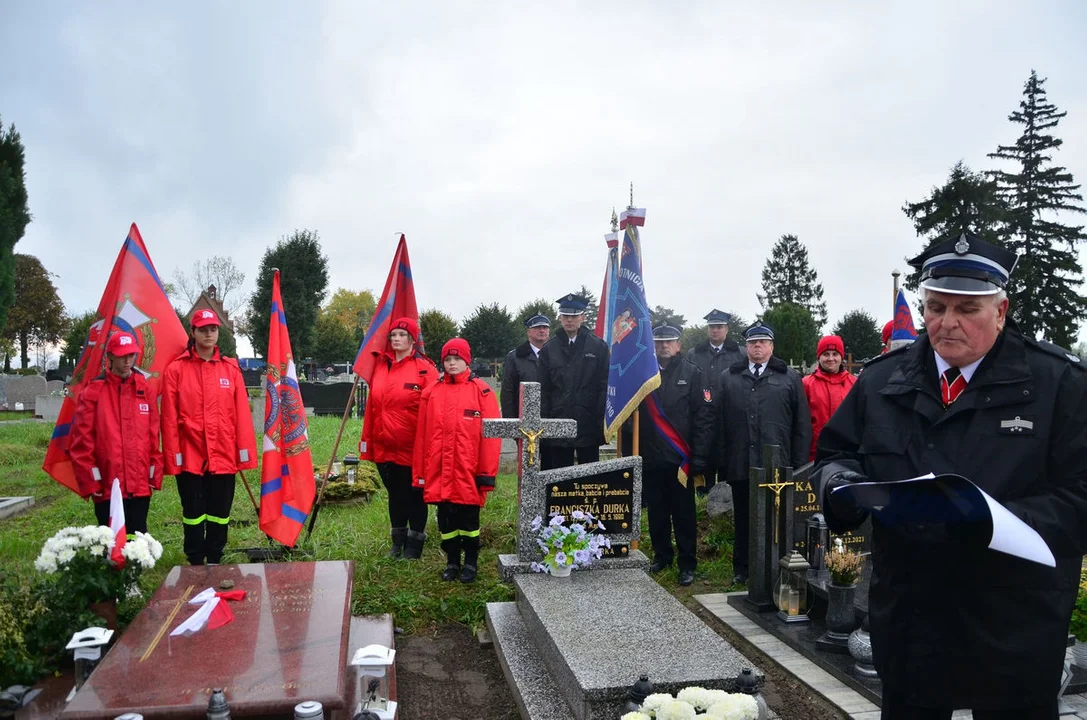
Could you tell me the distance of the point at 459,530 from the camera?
6637 millimetres

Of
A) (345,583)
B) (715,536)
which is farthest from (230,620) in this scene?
(715,536)

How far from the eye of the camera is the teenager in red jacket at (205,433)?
6.11 metres

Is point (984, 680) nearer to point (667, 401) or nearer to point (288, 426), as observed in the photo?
point (667, 401)

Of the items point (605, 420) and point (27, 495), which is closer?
point (605, 420)

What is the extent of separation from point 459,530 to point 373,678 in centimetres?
266

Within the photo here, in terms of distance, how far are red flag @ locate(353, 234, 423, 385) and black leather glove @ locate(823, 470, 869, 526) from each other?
538cm

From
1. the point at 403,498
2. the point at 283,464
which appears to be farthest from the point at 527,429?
the point at 283,464

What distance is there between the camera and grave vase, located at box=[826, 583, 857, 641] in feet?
17.0

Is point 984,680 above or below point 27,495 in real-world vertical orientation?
above

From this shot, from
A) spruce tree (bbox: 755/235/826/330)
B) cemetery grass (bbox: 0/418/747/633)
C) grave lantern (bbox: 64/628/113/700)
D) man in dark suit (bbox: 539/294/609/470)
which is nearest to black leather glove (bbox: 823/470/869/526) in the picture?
grave lantern (bbox: 64/628/113/700)

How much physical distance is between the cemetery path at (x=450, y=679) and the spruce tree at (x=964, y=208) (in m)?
34.1

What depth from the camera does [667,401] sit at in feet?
23.4

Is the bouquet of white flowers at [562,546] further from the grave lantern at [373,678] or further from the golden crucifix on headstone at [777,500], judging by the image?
the grave lantern at [373,678]

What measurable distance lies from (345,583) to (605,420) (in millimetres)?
2973
